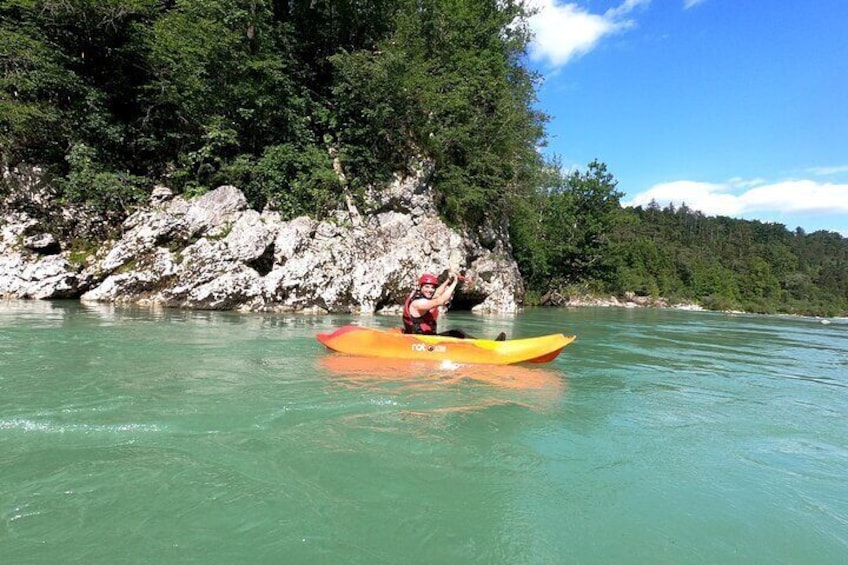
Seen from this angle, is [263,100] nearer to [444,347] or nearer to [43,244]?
[43,244]

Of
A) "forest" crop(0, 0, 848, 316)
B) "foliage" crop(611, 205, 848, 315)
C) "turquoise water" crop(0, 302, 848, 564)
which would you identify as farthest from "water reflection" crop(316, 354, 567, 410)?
"foliage" crop(611, 205, 848, 315)

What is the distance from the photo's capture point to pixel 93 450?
3.17m

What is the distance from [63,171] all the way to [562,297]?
88.1 feet

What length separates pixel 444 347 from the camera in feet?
21.7

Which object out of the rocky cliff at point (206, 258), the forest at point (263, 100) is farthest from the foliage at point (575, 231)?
the rocky cliff at point (206, 258)

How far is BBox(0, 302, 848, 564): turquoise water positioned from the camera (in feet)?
7.78

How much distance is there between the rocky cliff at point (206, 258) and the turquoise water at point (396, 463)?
6.24 meters

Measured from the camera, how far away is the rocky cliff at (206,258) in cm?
1260

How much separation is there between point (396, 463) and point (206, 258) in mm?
10953

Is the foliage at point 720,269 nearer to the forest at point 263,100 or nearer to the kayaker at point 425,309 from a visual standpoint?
the forest at point 263,100

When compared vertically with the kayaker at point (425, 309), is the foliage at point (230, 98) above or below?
above

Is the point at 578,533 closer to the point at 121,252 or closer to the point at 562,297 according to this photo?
the point at 121,252

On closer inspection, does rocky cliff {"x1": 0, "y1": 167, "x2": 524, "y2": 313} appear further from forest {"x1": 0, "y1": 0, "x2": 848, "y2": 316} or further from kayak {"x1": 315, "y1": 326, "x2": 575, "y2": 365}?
kayak {"x1": 315, "y1": 326, "x2": 575, "y2": 365}

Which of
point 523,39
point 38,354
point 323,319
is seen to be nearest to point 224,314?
point 323,319
